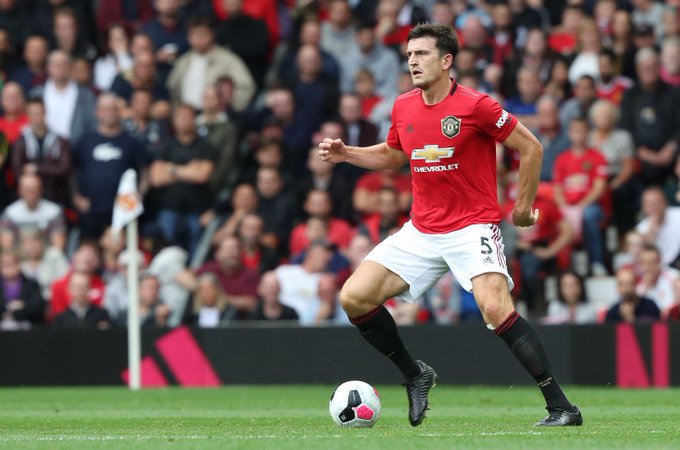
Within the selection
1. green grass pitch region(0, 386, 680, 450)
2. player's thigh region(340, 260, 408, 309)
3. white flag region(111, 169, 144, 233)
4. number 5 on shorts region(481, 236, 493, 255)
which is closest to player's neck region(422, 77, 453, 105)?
number 5 on shorts region(481, 236, 493, 255)

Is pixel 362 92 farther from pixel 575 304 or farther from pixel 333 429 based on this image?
pixel 333 429

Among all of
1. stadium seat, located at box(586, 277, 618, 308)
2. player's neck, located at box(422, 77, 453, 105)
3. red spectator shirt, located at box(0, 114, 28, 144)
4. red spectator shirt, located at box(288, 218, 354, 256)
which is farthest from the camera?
red spectator shirt, located at box(0, 114, 28, 144)

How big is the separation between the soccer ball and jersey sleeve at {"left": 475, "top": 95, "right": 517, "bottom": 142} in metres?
1.75

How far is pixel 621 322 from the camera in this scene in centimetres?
1487

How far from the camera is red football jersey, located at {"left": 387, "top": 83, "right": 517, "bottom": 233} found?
8836mm

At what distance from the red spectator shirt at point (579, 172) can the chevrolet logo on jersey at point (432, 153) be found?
7745 mm

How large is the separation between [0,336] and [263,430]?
7285 mm

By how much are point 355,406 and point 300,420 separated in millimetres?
1246

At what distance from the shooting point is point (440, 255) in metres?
8.99

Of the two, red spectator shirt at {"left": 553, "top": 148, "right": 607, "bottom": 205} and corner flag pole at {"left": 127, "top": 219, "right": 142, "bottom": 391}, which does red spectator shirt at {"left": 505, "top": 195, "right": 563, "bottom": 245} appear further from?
corner flag pole at {"left": 127, "top": 219, "right": 142, "bottom": 391}

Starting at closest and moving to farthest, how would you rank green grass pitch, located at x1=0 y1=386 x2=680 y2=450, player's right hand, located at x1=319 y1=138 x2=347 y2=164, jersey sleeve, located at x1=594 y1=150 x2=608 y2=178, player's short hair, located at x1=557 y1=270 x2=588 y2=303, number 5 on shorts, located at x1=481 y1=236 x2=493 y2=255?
green grass pitch, located at x1=0 y1=386 x2=680 y2=450, number 5 on shorts, located at x1=481 y1=236 x2=493 y2=255, player's right hand, located at x1=319 y1=138 x2=347 y2=164, player's short hair, located at x1=557 y1=270 x2=588 y2=303, jersey sleeve, located at x1=594 y1=150 x2=608 y2=178

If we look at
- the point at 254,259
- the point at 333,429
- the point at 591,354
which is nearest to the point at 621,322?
the point at 591,354

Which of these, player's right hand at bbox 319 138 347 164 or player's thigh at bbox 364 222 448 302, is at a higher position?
player's right hand at bbox 319 138 347 164

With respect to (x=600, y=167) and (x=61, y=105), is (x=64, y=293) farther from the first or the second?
(x=600, y=167)
